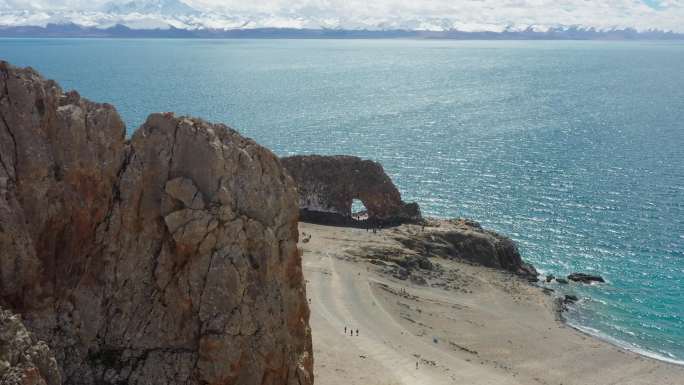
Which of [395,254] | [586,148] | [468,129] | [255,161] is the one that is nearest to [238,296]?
[255,161]

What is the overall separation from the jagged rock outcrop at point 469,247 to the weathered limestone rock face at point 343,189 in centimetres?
436

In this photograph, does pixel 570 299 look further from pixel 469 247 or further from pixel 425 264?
pixel 425 264

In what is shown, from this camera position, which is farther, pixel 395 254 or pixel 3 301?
pixel 395 254

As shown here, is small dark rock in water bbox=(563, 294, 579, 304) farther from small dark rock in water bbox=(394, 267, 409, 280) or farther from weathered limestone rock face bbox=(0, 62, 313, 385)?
weathered limestone rock face bbox=(0, 62, 313, 385)

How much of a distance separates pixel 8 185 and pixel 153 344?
265 inches

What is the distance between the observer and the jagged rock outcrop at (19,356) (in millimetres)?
16812

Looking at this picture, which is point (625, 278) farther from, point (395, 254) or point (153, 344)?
point (153, 344)

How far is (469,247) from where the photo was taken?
231 feet

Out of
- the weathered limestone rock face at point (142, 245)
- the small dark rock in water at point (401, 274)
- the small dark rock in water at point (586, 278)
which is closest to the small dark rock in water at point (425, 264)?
the small dark rock in water at point (401, 274)

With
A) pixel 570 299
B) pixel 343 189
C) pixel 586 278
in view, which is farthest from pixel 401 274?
pixel 586 278

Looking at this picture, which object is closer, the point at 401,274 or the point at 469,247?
the point at 401,274

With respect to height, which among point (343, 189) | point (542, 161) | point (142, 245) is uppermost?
point (142, 245)

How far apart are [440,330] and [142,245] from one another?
114 ft

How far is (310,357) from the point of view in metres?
28.6
